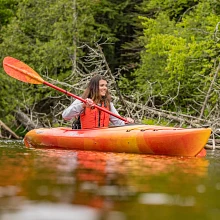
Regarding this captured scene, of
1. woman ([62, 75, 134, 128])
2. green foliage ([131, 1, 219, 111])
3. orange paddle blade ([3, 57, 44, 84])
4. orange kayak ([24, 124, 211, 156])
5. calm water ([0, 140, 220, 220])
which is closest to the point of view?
calm water ([0, 140, 220, 220])

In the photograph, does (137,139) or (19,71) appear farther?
(19,71)

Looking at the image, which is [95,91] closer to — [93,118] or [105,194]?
[93,118]

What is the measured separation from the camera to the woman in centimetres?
845

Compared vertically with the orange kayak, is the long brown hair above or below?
above

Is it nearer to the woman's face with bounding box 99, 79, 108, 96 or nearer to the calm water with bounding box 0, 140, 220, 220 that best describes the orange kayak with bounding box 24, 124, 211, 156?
the woman's face with bounding box 99, 79, 108, 96

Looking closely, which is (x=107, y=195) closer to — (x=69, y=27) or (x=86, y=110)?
(x=86, y=110)

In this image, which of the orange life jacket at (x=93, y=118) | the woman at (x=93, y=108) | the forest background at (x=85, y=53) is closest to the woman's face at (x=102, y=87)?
the woman at (x=93, y=108)

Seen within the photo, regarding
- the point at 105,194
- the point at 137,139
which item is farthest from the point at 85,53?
the point at 105,194

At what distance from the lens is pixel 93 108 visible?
27.9 feet

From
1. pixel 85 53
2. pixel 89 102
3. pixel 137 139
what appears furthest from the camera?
pixel 85 53

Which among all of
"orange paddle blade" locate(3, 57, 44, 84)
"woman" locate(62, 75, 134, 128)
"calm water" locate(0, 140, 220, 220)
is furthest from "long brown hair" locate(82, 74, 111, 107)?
"calm water" locate(0, 140, 220, 220)

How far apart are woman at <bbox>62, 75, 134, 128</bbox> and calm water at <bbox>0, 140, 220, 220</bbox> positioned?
12.4ft

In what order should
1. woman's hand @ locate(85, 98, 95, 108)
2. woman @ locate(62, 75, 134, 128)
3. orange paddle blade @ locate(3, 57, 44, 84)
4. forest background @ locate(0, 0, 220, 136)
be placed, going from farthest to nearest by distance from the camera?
forest background @ locate(0, 0, 220, 136) < orange paddle blade @ locate(3, 57, 44, 84) < woman @ locate(62, 75, 134, 128) < woman's hand @ locate(85, 98, 95, 108)

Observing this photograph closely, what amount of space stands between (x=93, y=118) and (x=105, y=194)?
5.37 m
